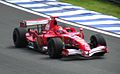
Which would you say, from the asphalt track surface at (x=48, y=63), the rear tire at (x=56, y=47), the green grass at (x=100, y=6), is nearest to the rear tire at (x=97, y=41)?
the asphalt track surface at (x=48, y=63)

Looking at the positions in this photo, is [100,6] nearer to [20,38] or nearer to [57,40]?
[20,38]

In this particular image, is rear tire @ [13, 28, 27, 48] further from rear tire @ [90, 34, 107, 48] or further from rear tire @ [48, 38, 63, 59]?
rear tire @ [90, 34, 107, 48]

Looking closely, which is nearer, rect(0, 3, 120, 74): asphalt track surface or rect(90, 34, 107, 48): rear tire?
rect(0, 3, 120, 74): asphalt track surface

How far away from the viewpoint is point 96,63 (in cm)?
1530

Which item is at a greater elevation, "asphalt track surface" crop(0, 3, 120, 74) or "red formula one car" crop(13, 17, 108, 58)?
"red formula one car" crop(13, 17, 108, 58)

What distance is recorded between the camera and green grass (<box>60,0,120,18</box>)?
79.5 feet

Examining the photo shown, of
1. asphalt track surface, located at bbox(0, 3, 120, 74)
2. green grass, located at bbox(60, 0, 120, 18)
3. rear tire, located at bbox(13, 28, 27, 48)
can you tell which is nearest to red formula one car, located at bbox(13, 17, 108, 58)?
rear tire, located at bbox(13, 28, 27, 48)

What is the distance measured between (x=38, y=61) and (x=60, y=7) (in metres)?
9.61

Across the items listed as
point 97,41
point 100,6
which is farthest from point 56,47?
point 100,6

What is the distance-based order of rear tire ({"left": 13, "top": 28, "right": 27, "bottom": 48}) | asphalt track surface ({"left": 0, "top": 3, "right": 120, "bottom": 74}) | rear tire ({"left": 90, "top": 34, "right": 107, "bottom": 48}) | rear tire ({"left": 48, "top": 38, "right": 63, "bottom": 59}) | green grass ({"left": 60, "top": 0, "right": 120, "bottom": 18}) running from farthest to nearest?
green grass ({"left": 60, "top": 0, "right": 120, "bottom": 18}), rear tire ({"left": 13, "top": 28, "right": 27, "bottom": 48}), rear tire ({"left": 90, "top": 34, "right": 107, "bottom": 48}), rear tire ({"left": 48, "top": 38, "right": 63, "bottom": 59}), asphalt track surface ({"left": 0, "top": 3, "right": 120, "bottom": 74})

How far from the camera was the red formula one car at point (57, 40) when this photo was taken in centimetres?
1580

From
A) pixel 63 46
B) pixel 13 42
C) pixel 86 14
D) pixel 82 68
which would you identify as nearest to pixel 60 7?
pixel 86 14

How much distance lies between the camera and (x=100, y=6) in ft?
82.7

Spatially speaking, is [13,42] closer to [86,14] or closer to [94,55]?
[94,55]
